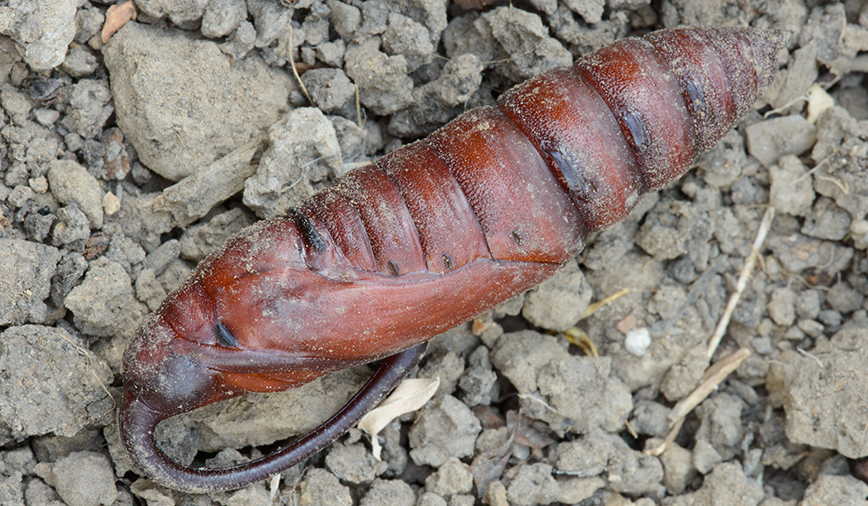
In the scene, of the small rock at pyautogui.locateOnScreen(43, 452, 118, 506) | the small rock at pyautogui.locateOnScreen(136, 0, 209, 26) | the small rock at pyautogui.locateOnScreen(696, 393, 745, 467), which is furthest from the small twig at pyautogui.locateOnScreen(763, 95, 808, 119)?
the small rock at pyautogui.locateOnScreen(43, 452, 118, 506)

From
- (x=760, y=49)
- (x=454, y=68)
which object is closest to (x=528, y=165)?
(x=454, y=68)

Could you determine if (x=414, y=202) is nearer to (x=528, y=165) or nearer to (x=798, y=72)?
(x=528, y=165)

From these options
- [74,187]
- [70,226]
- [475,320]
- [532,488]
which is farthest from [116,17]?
[532,488]

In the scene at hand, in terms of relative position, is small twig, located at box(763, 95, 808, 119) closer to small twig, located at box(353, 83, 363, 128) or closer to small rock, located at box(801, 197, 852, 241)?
small rock, located at box(801, 197, 852, 241)

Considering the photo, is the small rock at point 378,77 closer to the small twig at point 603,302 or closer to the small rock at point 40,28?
the small rock at point 40,28

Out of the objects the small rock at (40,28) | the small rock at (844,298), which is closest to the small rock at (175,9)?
the small rock at (40,28)

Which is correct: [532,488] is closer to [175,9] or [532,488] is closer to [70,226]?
[70,226]

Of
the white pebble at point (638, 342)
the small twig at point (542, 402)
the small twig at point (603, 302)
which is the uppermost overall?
the small twig at point (603, 302)
